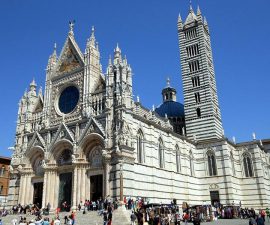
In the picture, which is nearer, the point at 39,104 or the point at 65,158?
the point at 65,158

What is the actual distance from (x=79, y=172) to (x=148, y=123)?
833 cm

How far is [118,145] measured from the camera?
86.2 ft

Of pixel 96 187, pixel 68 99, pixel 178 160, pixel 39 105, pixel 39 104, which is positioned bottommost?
pixel 96 187

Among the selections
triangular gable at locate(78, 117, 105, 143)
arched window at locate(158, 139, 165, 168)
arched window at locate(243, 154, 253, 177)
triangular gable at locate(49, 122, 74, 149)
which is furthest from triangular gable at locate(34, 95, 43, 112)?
arched window at locate(243, 154, 253, 177)

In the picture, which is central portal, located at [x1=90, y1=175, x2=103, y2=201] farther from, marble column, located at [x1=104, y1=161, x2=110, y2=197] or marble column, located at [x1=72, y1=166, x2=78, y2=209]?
marble column, located at [x1=104, y1=161, x2=110, y2=197]

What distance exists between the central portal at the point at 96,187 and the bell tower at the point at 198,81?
17.7 meters

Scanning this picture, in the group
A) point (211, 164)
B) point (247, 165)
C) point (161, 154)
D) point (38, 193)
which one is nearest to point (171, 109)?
point (211, 164)

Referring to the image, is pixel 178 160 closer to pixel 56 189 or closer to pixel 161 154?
pixel 161 154

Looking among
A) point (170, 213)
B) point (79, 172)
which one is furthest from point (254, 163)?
point (79, 172)

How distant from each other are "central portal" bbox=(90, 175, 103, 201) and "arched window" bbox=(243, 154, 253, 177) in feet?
70.2

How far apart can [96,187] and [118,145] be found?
501cm

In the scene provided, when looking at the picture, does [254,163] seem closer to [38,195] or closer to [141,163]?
[141,163]

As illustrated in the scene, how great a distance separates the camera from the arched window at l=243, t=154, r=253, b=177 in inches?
1581

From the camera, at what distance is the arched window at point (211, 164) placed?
126ft
